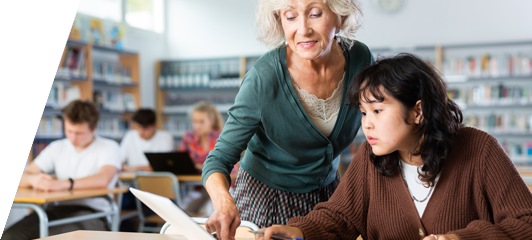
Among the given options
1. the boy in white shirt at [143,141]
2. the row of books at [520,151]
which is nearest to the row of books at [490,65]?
the row of books at [520,151]

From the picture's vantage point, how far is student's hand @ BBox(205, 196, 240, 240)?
102cm

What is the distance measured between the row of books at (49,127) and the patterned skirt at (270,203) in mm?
3912

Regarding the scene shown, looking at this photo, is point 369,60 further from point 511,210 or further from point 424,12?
point 424,12

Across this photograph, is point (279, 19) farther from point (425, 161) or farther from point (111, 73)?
point (111, 73)

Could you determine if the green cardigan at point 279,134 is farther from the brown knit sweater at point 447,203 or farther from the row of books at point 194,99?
the row of books at point 194,99

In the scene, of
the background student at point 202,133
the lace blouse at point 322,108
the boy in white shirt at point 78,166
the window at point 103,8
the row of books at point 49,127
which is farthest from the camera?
the window at point 103,8

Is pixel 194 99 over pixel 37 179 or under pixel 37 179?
over

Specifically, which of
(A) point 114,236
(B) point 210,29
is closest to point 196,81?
(B) point 210,29


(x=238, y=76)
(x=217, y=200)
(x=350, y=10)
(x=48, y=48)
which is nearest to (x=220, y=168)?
(x=217, y=200)

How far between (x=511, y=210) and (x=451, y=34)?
544cm

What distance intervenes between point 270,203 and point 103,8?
17.2 feet

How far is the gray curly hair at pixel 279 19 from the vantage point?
125 centimetres

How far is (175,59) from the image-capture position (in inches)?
277

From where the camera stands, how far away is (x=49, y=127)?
4.77 metres
